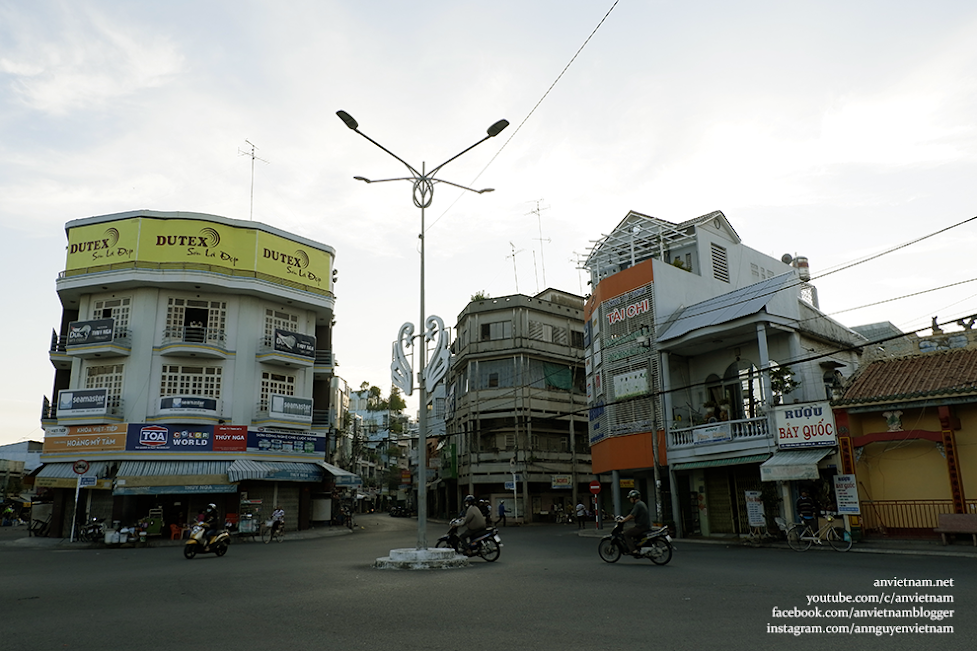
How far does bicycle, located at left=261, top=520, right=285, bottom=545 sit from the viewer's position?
94.4ft

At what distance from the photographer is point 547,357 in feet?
160

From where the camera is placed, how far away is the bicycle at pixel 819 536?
18472 mm

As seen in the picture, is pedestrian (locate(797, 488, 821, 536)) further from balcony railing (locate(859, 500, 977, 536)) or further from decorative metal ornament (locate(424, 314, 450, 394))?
decorative metal ornament (locate(424, 314, 450, 394))

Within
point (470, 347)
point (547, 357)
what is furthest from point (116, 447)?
point (547, 357)

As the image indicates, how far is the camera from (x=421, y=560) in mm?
13727

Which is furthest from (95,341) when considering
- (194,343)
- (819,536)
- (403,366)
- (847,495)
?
(847,495)

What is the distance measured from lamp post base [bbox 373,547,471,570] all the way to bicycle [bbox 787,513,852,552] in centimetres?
1034

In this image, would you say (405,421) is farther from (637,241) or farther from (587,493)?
(637,241)

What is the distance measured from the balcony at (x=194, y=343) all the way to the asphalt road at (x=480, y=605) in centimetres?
1732

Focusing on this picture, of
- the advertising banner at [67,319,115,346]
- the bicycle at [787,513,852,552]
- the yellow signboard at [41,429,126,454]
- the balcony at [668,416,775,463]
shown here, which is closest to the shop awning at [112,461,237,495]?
the yellow signboard at [41,429,126,454]

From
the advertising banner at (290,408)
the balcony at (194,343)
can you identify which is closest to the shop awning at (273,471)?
the advertising banner at (290,408)

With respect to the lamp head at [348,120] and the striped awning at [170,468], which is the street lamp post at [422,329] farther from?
the striped awning at [170,468]

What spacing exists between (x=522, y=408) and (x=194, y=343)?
74.8ft

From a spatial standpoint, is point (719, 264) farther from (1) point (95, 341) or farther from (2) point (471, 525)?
(1) point (95, 341)
